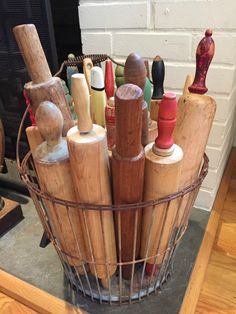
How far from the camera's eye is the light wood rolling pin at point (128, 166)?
0.26m

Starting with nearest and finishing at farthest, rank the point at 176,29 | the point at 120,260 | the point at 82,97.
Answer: the point at 82,97
the point at 120,260
the point at 176,29

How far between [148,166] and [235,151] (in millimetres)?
524

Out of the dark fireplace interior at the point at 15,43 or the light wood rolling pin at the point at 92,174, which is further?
the dark fireplace interior at the point at 15,43

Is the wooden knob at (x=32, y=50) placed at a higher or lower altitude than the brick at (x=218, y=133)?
higher

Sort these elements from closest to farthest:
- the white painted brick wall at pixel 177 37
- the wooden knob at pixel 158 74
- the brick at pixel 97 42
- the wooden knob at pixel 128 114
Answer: the wooden knob at pixel 128 114 → the wooden knob at pixel 158 74 → the white painted brick wall at pixel 177 37 → the brick at pixel 97 42

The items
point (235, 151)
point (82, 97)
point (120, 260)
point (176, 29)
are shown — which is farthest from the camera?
point (235, 151)

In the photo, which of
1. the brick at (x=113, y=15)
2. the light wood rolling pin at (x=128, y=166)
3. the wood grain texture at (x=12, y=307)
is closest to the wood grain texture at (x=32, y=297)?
the wood grain texture at (x=12, y=307)

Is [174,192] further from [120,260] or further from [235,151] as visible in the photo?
[235,151]

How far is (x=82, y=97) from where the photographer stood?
0.27 m

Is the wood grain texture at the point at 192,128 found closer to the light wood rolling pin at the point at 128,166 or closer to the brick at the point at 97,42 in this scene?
the light wood rolling pin at the point at 128,166

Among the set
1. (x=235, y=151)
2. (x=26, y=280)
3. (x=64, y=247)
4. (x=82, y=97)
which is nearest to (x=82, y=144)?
(x=82, y=97)

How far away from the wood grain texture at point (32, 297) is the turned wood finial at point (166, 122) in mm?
264

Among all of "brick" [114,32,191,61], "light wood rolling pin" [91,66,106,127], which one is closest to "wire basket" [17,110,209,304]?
"light wood rolling pin" [91,66,106,127]

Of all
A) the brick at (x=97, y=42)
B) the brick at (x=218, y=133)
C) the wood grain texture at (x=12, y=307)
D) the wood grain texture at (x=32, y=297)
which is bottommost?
the wood grain texture at (x=12, y=307)
